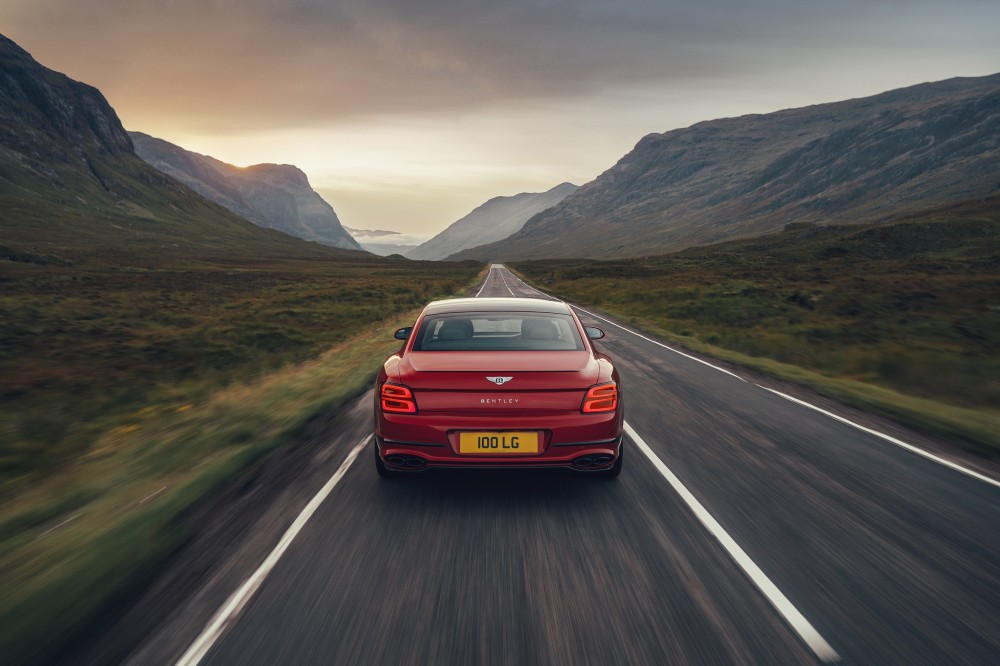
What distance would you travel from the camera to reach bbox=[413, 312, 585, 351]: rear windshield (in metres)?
5.18

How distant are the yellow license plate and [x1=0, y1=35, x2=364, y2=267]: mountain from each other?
97788 millimetres

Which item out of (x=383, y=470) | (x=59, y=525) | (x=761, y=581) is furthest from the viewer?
(x=383, y=470)

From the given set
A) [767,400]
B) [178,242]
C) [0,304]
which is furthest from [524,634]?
[178,242]

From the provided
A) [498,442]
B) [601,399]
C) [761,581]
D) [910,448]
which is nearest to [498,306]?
[601,399]

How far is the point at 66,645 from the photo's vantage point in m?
2.87

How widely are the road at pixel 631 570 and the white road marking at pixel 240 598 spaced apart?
14 mm

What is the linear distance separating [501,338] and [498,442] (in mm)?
1392

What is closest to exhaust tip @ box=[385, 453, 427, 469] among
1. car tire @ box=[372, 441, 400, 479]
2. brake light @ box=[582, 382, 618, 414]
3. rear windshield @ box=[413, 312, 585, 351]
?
car tire @ box=[372, 441, 400, 479]

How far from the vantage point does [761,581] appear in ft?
11.2

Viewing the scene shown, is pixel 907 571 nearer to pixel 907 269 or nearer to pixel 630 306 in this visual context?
pixel 630 306

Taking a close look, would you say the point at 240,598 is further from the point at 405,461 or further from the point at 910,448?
the point at 910,448

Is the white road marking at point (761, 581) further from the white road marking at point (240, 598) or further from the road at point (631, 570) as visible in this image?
the white road marking at point (240, 598)

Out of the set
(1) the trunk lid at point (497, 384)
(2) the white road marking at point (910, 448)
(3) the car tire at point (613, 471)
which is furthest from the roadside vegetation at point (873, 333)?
(1) the trunk lid at point (497, 384)

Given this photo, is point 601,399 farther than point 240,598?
Yes
